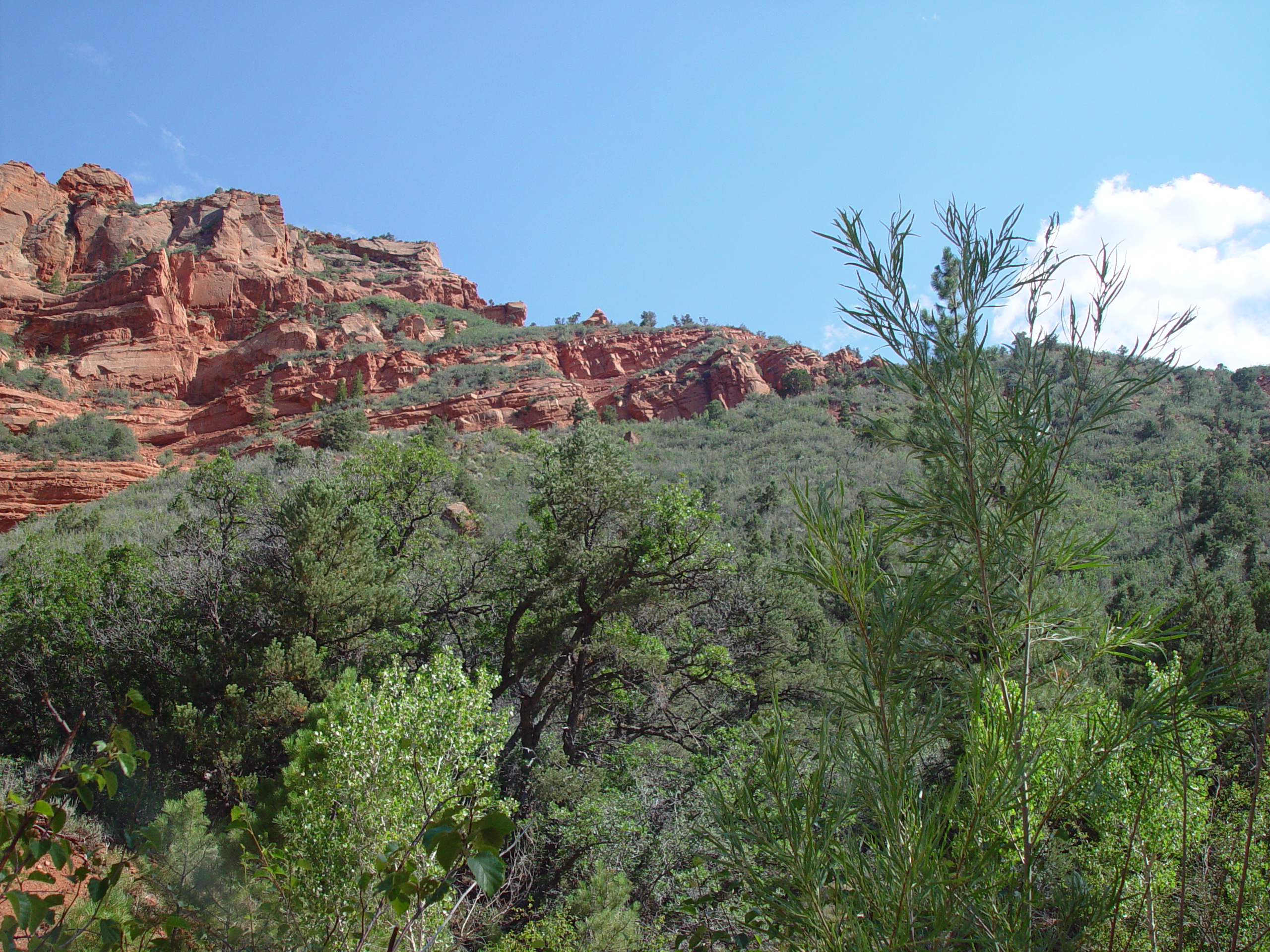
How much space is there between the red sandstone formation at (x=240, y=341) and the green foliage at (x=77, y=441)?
71.5 inches

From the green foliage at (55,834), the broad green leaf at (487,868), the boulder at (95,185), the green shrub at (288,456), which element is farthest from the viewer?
the boulder at (95,185)

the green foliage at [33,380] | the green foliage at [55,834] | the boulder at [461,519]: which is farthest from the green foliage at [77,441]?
the green foliage at [55,834]

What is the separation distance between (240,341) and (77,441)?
23.1 m

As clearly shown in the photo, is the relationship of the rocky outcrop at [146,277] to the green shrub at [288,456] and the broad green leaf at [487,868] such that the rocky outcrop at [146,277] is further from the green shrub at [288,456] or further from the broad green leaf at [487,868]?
the broad green leaf at [487,868]

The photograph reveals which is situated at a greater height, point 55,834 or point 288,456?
point 288,456

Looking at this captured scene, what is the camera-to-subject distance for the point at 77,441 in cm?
3653

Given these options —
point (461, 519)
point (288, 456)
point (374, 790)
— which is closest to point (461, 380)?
point (288, 456)

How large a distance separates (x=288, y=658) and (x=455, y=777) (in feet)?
13.2

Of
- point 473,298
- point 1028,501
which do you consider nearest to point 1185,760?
point 1028,501

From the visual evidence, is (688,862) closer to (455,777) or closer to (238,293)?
(455,777)

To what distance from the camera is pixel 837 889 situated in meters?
2.02

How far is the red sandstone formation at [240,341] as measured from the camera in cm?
4791

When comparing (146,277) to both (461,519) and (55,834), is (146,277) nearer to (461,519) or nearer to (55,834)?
(461,519)

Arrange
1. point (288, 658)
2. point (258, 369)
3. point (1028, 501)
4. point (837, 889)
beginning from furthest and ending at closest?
point (258, 369) → point (288, 658) → point (1028, 501) → point (837, 889)
